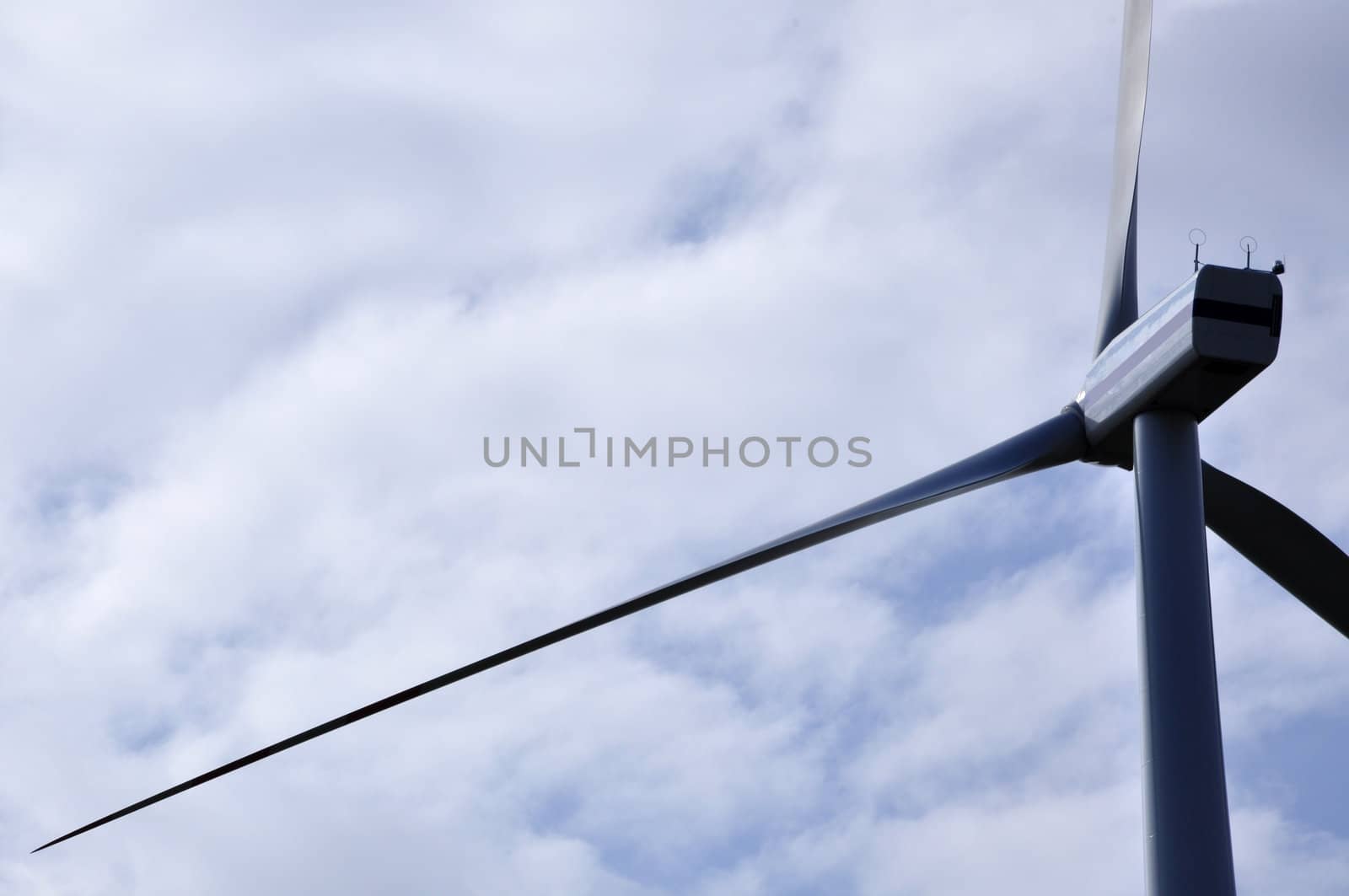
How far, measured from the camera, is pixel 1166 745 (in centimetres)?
1538

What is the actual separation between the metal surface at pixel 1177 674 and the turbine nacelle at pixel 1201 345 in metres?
0.36

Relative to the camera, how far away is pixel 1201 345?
1695 centimetres

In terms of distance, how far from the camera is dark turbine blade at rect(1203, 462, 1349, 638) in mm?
19562

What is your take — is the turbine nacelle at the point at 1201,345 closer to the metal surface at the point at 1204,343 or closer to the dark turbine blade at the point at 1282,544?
the metal surface at the point at 1204,343

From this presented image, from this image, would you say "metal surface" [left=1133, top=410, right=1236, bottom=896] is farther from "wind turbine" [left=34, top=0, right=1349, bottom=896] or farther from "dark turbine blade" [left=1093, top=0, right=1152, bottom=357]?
"dark turbine blade" [left=1093, top=0, right=1152, bottom=357]

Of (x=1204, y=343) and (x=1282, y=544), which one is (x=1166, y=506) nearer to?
(x=1204, y=343)

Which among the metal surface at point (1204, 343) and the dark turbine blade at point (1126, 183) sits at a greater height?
the dark turbine blade at point (1126, 183)

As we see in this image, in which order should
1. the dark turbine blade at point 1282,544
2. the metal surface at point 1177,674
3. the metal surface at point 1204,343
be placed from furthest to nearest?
the dark turbine blade at point 1282,544, the metal surface at point 1204,343, the metal surface at point 1177,674

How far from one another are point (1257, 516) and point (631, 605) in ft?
26.3

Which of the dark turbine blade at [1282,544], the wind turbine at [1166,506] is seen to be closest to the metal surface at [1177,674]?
the wind turbine at [1166,506]

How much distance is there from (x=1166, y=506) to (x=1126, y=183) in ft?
17.9

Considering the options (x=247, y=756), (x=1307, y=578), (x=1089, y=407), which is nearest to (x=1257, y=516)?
(x=1307, y=578)

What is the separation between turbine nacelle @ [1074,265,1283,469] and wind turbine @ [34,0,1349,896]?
19 millimetres

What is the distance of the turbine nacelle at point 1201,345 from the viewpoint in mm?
17016
